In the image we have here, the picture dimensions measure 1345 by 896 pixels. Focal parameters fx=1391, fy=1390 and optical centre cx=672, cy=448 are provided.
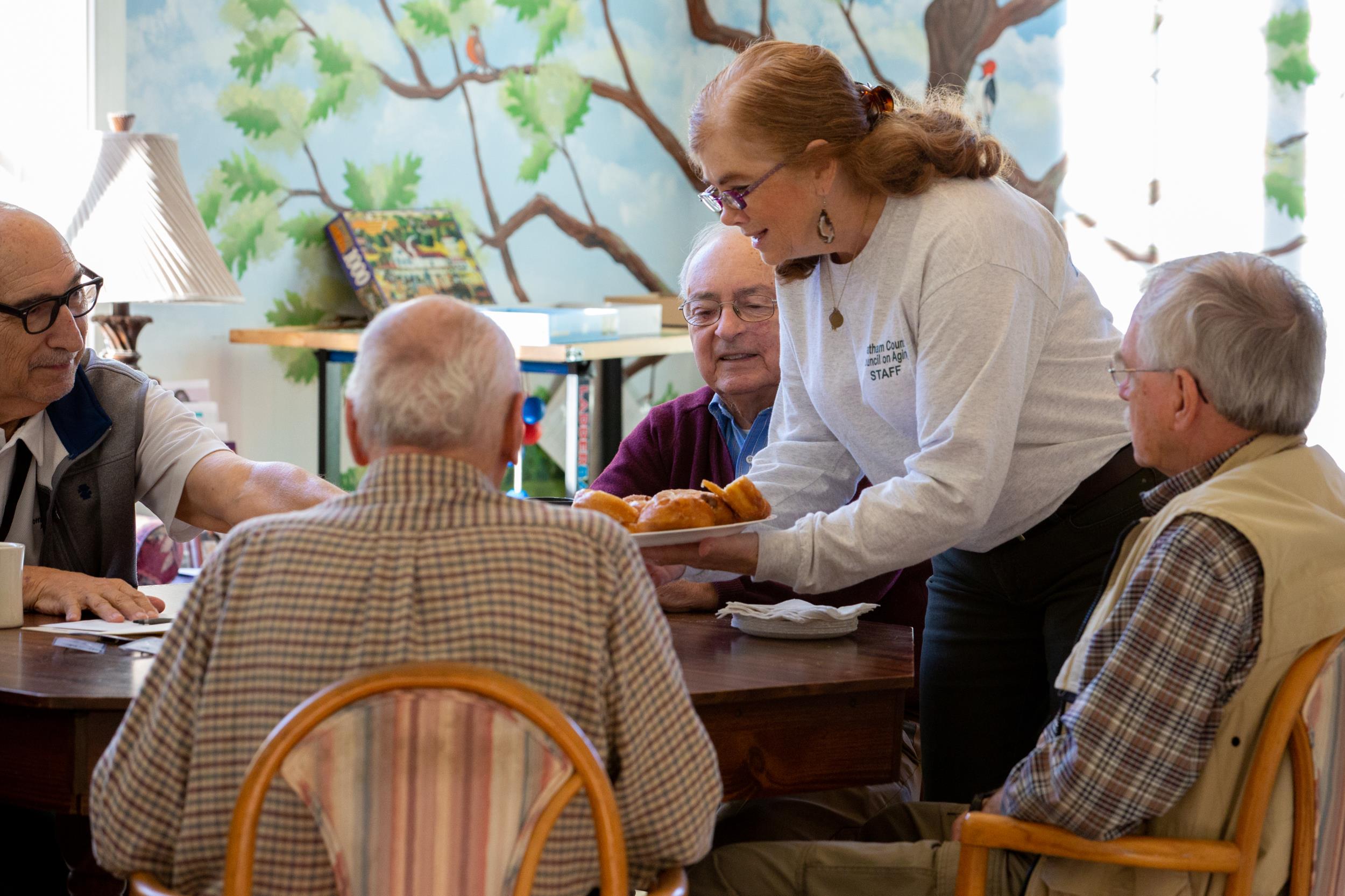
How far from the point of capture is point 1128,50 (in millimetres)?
5371

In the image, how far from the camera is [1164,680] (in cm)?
136

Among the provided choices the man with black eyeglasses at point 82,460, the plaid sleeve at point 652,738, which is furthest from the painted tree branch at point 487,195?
the plaid sleeve at point 652,738

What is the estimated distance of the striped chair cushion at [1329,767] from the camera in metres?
1.36

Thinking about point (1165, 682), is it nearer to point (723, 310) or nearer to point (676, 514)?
point (676, 514)

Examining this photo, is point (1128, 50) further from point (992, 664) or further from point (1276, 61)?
point (992, 664)

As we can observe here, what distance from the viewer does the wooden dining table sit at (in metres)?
1.43

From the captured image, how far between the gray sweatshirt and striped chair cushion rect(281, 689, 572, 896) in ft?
2.40

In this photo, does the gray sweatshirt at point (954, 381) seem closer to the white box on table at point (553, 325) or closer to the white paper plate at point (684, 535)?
the white paper plate at point (684, 535)

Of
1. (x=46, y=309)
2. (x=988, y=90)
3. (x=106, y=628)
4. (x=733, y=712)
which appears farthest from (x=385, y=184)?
(x=733, y=712)

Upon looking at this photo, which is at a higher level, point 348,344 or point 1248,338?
point 1248,338

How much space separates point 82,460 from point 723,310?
1044 millimetres

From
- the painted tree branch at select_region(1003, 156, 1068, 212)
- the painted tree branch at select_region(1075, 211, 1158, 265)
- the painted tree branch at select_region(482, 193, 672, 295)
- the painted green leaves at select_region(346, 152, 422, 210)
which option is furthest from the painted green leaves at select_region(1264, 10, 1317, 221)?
the painted green leaves at select_region(346, 152, 422, 210)

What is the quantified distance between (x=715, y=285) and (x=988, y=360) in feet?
2.46

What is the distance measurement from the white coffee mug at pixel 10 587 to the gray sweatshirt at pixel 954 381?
0.95m
